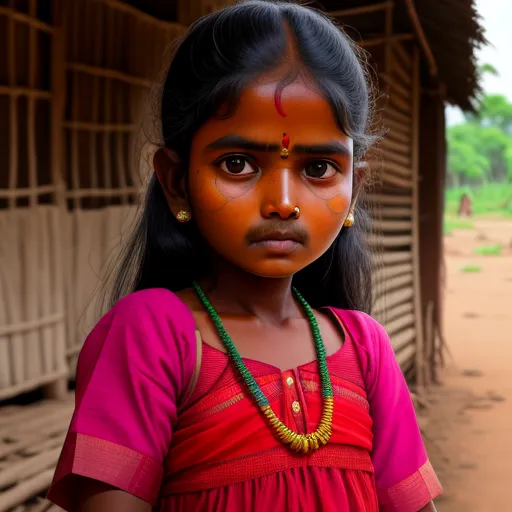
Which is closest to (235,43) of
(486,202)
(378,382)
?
(378,382)

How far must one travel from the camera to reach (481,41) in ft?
16.7

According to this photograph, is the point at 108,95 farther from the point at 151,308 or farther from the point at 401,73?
the point at 151,308

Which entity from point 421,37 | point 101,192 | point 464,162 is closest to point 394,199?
point 421,37

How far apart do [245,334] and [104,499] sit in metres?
0.32

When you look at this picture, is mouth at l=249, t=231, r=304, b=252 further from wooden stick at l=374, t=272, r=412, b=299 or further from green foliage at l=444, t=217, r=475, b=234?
green foliage at l=444, t=217, r=475, b=234

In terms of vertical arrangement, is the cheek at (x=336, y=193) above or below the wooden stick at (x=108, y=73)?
below

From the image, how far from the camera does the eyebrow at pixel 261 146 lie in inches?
48.2

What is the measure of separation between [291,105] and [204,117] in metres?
0.13

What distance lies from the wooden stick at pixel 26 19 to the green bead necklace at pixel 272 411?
9.21 ft

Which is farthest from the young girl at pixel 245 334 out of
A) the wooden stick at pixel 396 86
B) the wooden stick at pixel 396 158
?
the wooden stick at pixel 396 158

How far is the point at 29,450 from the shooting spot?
314 cm

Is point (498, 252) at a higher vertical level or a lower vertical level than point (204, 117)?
lower

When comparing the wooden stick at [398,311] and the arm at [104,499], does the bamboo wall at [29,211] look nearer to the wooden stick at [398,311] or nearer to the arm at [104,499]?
the wooden stick at [398,311]

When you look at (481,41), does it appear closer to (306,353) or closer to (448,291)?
(306,353)
